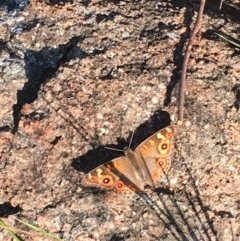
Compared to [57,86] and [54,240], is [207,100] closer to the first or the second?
[57,86]

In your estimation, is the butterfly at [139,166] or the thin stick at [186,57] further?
the thin stick at [186,57]

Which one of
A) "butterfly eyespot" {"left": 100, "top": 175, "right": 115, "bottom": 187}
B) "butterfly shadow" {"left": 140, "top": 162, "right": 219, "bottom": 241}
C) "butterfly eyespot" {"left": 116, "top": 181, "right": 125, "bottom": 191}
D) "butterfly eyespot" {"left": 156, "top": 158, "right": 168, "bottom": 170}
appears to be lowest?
"butterfly shadow" {"left": 140, "top": 162, "right": 219, "bottom": 241}

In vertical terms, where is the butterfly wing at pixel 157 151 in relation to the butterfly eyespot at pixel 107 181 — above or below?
above

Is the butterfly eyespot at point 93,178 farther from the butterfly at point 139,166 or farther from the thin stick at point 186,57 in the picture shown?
the thin stick at point 186,57

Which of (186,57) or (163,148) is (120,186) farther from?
(186,57)

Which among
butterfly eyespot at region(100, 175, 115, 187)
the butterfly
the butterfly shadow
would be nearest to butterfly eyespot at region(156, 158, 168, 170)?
the butterfly

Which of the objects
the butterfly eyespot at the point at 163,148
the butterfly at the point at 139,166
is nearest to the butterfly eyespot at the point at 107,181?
the butterfly at the point at 139,166

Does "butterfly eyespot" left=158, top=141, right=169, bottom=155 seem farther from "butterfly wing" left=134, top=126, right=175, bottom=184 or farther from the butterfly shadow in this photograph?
the butterfly shadow
